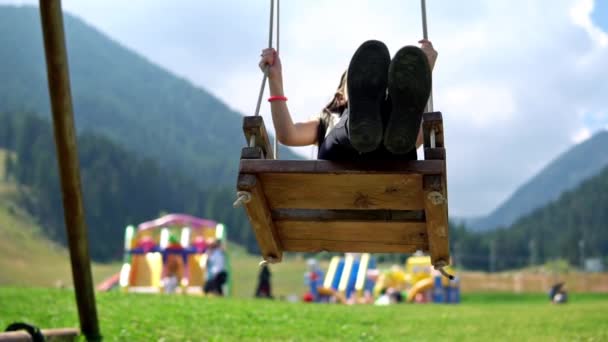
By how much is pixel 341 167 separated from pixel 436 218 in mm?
732

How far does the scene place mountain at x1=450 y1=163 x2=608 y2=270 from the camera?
91562 mm

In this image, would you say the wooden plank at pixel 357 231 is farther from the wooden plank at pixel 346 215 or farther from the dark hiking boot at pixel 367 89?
the dark hiking boot at pixel 367 89

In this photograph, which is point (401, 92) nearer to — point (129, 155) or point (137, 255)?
point (137, 255)

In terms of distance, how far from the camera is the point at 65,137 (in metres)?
6.32

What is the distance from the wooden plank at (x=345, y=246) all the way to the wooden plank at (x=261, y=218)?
5.6 inches

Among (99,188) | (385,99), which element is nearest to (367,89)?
(385,99)

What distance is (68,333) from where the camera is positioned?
261 inches

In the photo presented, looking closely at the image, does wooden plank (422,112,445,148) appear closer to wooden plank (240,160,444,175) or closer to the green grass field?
wooden plank (240,160,444,175)

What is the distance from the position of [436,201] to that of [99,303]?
697cm

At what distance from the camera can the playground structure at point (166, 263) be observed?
72.9ft

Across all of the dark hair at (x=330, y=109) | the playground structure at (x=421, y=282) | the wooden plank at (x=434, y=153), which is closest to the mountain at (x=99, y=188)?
the playground structure at (x=421, y=282)

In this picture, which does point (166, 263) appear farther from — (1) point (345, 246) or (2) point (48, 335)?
(1) point (345, 246)

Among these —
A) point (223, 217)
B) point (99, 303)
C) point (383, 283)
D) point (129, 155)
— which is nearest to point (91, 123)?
point (129, 155)

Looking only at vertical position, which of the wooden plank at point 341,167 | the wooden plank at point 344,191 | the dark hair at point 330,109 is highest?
the dark hair at point 330,109
